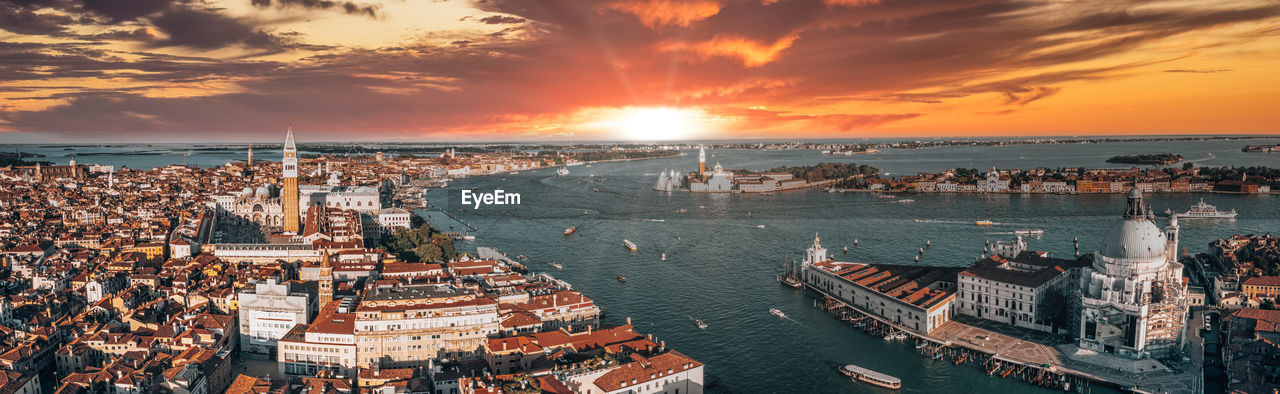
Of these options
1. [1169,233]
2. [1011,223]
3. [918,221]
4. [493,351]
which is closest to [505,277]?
[493,351]

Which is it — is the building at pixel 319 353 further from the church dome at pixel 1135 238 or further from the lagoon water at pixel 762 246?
the church dome at pixel 1135 238

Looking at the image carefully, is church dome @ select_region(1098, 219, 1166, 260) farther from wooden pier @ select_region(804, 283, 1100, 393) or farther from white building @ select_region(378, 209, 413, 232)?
white building @ select_region(378, 209, 413, 232)

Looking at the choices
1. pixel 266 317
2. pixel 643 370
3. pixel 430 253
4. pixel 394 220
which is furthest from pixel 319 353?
pixel 394 220

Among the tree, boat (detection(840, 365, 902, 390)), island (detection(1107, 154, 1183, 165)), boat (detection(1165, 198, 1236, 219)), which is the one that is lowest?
boat (detection(840, 365, 902, 390))

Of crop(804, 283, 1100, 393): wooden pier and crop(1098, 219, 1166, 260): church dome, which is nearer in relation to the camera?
crop(804, 283, 1100, 393): wooden pier

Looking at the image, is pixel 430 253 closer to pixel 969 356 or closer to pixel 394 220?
pixel 394 220

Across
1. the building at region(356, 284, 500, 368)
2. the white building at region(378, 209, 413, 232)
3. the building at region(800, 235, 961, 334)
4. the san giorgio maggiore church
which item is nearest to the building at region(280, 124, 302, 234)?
the san giorgio maggiore church

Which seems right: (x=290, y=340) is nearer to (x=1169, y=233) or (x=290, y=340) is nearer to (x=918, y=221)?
(x=1169, y=233)
